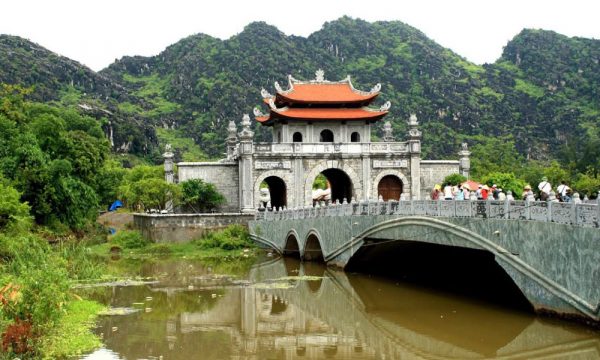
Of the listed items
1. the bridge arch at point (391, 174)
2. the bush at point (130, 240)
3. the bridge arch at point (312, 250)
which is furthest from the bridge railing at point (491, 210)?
the bush at point (130, 240)

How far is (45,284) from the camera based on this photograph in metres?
15.4

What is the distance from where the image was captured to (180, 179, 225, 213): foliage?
144 ft

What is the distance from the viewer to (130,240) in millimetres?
41125

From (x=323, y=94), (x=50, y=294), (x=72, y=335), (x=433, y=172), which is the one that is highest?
(x=323, y=94)

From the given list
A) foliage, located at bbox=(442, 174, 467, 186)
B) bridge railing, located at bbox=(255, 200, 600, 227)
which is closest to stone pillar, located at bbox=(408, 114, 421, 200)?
foliage, located at bbox=(442, 174, 467, 186)

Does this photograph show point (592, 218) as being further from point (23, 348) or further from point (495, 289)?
point (23, 348)

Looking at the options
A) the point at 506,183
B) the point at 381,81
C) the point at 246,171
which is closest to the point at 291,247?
the point at 246,171

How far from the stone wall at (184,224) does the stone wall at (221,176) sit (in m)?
3.55

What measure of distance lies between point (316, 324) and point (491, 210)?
17.2 ft

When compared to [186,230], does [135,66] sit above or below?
above

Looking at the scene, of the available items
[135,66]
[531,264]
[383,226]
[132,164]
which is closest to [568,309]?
[531,264]

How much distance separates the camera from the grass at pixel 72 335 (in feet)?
49.4

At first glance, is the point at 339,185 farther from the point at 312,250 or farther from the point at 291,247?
the point at 312,250

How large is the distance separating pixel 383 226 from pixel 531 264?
27.0 feet
